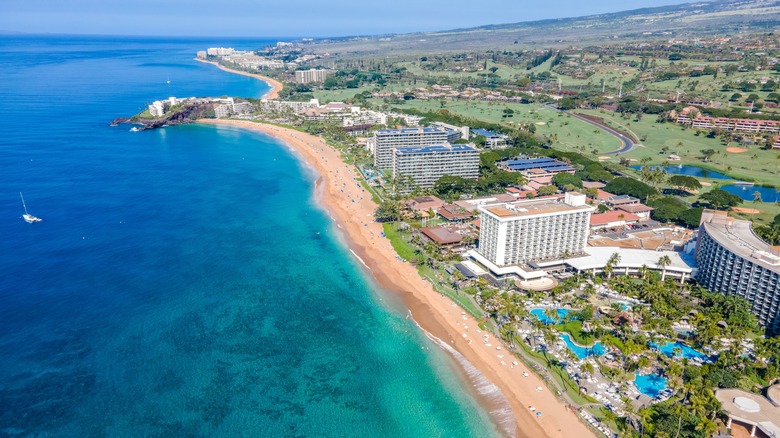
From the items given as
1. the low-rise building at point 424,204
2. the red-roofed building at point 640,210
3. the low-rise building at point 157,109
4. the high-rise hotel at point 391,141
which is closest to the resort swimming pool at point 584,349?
the low-rise building at point 424,204

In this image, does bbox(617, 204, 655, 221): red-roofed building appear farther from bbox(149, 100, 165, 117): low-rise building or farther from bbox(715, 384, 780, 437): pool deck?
bbox(149, 100, 165, 117): low-rise building

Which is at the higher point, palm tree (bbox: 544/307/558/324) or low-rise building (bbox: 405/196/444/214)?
low-rise building (bbox: 405/196/444/214)

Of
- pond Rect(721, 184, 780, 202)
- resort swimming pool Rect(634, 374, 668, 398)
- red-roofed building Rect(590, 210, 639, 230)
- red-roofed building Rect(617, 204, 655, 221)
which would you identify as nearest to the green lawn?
red-roofed building Rect(590, 210, 639, 230)

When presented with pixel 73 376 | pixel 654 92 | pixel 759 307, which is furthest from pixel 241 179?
pixel 654 92

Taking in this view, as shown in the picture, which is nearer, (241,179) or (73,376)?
(73,376)

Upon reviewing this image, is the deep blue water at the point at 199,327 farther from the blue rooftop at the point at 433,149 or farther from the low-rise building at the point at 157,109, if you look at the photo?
the low-rise building at the point at 157,109

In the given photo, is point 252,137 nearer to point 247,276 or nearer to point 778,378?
point 247,276
